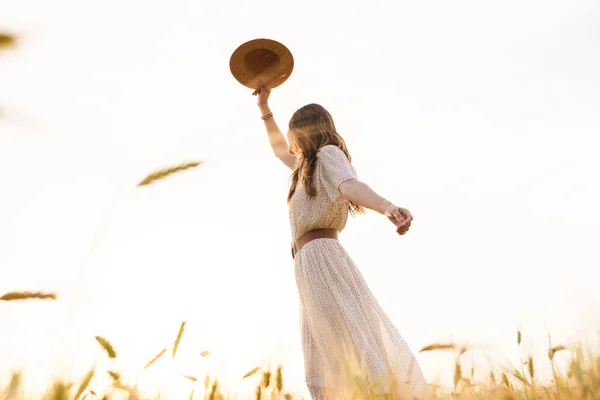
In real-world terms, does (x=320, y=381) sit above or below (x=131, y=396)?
above

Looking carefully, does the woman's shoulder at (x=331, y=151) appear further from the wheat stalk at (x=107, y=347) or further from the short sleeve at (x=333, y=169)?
the wheat stalk at (x=107, y=347)

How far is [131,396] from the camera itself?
2.98ft

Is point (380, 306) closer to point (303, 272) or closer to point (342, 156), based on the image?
point (303, 272)

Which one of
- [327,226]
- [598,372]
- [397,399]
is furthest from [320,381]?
[598,372]

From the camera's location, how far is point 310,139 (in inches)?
124

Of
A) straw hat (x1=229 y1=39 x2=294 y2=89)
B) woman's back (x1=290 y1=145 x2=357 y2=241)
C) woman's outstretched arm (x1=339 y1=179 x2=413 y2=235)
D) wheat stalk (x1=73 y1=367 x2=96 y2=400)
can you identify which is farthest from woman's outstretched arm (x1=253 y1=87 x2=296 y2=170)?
wheat stalk (x1=73 y1=367 x2=96 y2=400)

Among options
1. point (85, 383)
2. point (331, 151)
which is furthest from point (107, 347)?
point (331, 151)

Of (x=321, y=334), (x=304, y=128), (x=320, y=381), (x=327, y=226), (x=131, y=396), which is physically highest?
(x=304, y=128)

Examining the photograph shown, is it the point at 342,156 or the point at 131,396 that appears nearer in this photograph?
the point at 131,396

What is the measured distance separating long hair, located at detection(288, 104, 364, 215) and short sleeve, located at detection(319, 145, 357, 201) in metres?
0.10

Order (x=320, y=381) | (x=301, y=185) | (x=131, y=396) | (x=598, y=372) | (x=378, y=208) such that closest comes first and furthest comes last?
(x=131, y=396) → (x=598, y=372) → (x=378, y=208) → (x=320, y=381) → (x=301, y=185)

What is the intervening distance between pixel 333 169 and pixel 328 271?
0.51 metres

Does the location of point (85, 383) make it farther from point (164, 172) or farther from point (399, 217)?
point (399, 217)

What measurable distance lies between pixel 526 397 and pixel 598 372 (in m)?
0.20
